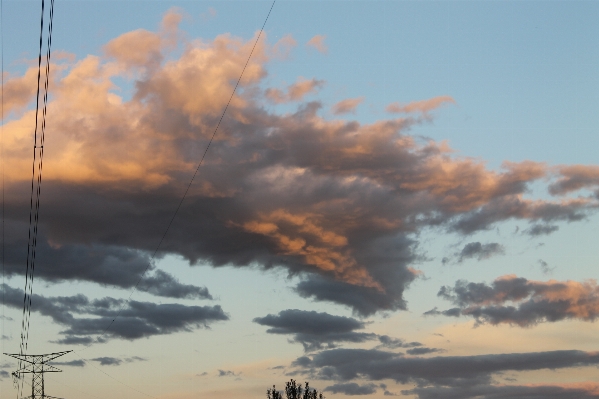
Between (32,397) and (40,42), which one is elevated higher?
(40,42)

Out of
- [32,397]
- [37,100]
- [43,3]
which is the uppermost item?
[43,3]

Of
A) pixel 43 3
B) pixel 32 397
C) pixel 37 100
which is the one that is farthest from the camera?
pixel 32 397

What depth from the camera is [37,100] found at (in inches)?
2167

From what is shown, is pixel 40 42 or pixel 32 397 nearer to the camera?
pixel 40 42

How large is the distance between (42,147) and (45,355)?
7875 cm

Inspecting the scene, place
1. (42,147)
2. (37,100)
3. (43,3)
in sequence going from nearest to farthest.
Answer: (43,3)
(37,100)
(42,147)

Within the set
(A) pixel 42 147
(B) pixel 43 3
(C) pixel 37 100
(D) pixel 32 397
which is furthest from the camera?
(D) pixel 32 397

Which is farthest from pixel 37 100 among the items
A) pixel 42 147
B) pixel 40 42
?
pixel 42 147

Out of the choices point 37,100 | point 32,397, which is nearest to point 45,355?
point 32,397

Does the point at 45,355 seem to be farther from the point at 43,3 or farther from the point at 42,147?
the point at 43,3

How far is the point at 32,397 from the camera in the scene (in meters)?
131

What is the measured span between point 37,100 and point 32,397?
88.0 meters

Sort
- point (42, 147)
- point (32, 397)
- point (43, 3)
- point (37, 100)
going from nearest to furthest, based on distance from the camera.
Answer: point (43, 3) → point (37, 100) → point (42, 147) → point (32, 397)

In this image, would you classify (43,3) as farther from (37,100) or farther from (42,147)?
(42,147)
